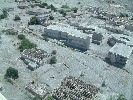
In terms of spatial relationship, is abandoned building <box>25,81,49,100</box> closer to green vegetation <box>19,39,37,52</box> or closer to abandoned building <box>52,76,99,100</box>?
abandoned building <box>52,76,99,100</box>

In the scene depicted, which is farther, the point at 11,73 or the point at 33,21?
the point at 33,21

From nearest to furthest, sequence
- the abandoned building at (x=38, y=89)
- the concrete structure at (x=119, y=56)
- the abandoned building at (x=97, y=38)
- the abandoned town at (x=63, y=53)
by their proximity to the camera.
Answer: the abandoned building at (x=38, y=89) → the abandoned town at (x=63, y=53) → the concrete structure at (x=119, y=56) → the abandoned building at (x=97, y=38)

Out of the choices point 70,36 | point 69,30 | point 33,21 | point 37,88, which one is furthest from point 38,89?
point 33,21

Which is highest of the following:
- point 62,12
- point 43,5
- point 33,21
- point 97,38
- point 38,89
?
point 43,5

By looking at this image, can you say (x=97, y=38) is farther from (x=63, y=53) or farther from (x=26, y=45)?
(x=26, y=45)

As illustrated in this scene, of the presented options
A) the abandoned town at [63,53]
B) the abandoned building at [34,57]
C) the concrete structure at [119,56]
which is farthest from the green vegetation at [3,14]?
the concrete structure at [119,56]

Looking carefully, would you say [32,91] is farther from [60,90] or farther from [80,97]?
[80,97]

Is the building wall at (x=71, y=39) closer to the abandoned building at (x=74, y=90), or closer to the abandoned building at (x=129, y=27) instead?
the abandoned building at (x=74, y=90)

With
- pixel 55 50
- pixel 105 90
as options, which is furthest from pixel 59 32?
pixel 105 90
